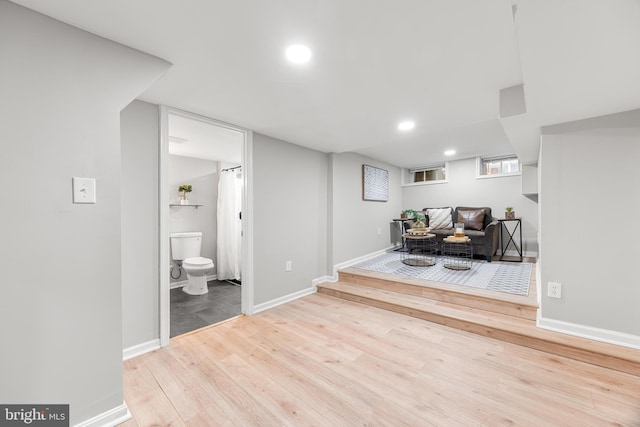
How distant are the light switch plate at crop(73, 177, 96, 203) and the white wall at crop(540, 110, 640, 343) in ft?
10.9

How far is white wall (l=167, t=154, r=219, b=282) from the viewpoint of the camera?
3963mm

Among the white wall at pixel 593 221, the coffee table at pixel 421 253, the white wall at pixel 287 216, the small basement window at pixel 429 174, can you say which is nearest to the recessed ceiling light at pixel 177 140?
the white wall at pixel 287 216

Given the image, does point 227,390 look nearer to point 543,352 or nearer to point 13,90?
point 13,90

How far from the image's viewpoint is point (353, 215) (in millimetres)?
4246

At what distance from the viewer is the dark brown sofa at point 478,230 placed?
412cm

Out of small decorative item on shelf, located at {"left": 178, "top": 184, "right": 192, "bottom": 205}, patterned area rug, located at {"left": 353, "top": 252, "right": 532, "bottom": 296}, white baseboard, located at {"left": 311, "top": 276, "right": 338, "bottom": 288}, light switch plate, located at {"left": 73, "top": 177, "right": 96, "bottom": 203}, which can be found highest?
small decorative item on shelf, located at {"left": 178, "top": 184, "right": 192, "bottom": 205}

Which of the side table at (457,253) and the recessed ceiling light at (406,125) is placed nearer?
the recessed ceiling light at (406,125)

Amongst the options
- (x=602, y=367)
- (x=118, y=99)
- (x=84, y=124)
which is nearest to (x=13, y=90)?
(x=84, y=124)

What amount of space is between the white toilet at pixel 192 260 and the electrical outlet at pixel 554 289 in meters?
3.67

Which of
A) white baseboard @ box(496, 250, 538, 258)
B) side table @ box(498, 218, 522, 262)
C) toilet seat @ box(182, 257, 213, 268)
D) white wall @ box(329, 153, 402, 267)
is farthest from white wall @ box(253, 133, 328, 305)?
white baseboard @ box(496, 250, 538, 258)

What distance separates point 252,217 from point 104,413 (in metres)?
1.83

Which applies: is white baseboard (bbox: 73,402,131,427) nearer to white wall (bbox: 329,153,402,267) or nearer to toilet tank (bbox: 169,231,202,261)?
toilet tank (bbox: 169,231,202,261)

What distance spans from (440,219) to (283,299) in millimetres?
3627

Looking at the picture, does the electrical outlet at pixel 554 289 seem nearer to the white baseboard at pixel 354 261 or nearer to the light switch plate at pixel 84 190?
the white baseboard at pixel 354 261
